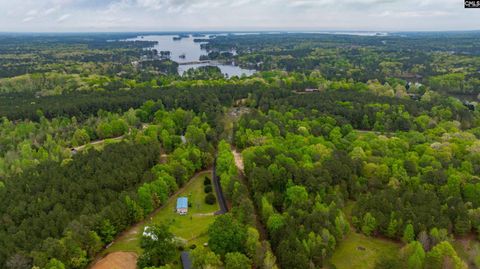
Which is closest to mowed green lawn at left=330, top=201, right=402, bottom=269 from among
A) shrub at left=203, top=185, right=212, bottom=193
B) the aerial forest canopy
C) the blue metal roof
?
the aerial forest canopy

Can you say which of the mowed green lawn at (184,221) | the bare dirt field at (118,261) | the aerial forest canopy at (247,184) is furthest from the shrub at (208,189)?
the bare dirt field at (118,261)

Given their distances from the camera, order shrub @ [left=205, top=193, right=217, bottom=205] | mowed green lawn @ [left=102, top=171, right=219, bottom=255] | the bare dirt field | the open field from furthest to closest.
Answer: shrub @ [left=205, top=193, right=217, bottom=205]
mowed green lawn @ [left=102, top=171, right=219, bottom=255]
the open field
the bare dirt field

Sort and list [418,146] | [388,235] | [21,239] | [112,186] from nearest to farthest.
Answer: [21,239] → [388,235] → [112,186] → [418,146]

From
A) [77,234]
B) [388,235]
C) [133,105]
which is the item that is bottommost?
[388,235]

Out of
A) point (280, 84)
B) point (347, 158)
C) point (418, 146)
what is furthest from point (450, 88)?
point (347, 158)

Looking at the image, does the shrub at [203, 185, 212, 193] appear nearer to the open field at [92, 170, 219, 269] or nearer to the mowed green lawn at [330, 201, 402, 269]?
the open field at [92, 170, 219, 269]

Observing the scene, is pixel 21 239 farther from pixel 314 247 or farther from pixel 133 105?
pixel 133 105
